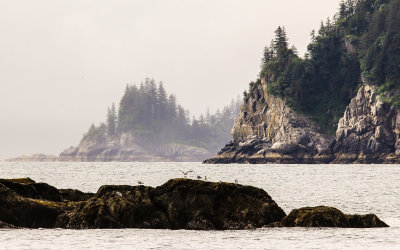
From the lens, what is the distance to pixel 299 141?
481 feet

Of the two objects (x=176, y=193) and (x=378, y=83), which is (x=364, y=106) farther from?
(x=176, y=193)

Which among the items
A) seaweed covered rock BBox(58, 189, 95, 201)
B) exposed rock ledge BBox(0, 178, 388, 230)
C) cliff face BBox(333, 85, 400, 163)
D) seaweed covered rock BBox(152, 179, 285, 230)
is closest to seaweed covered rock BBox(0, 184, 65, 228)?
exposed rock ledge BBox(0, 178, 388, 230)

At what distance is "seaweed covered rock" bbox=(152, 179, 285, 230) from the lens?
75.2 feet

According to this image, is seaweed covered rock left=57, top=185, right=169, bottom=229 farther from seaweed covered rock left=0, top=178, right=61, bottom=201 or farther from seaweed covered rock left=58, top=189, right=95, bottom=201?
seaweed covered rock left=58, top=189, right=95, bottom=201

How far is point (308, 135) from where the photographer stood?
14875cm

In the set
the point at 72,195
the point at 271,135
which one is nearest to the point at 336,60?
the point at 271,135

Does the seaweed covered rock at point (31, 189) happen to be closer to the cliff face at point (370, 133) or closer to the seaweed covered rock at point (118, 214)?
the seaweed covered rock at point (118, 214)

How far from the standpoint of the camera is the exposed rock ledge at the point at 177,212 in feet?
74.8

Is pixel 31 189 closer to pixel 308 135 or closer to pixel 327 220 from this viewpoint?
pixel 327 220

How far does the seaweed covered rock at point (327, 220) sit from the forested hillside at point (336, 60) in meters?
130

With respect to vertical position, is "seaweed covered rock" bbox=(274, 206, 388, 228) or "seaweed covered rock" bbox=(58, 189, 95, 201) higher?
"seaweed covered rock" bbox=(58, 189, 95, 201)

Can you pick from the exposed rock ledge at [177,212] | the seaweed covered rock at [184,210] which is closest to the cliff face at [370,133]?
the exposed rock ledge at [177,212]

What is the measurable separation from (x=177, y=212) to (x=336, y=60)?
163 metres

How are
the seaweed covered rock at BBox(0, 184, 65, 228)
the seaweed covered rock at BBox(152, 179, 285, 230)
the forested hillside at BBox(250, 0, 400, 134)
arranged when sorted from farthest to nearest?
the forested hillside at BBox(250, 0, 400, 134)
the seaweed covered rock at BBox(152, 179, 285, 230)
the seaweed covered rock at BBox(0, 184, 65, 228)
